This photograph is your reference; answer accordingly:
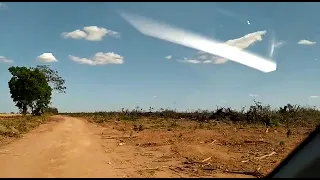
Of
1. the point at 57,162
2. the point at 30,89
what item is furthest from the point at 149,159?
the point at 30,89

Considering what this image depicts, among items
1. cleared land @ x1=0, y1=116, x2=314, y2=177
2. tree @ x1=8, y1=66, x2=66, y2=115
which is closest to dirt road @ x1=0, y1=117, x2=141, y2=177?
cleared land @ x1=0, y1=116, x2=314, y2=177

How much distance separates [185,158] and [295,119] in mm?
20309

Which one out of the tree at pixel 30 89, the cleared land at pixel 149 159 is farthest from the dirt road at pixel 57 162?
the tree at pixel 30 89

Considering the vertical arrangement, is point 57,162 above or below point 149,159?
below

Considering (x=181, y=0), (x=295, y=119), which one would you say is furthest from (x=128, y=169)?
(x=295, y=119)

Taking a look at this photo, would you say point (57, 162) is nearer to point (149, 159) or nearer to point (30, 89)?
point (149, 159)

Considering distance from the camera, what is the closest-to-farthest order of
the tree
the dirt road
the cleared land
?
the dirt road < the cleared land < the tree

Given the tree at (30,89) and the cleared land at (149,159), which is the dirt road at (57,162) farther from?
the tree at (30,89)

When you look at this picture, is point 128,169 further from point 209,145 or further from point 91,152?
point 209,145

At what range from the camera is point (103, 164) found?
34.6ft

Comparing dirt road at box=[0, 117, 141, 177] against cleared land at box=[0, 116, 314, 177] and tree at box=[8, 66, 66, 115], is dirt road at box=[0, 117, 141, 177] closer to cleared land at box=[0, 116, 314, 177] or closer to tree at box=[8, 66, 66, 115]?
cleared land at box=[0, 116, 314, 177]

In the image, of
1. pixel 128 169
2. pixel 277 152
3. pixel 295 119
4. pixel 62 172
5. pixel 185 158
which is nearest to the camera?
pixel 62 172

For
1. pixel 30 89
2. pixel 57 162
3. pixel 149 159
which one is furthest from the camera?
pixel 30 89

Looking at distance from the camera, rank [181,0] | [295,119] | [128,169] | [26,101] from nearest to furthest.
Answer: [181,0]
[128,169]
[295,119]
[26,101]
